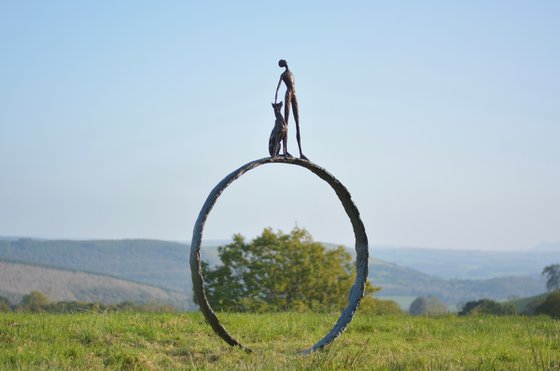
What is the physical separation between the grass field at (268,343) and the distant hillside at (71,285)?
459ft

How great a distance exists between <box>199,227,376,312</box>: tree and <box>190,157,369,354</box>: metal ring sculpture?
24.3 meters

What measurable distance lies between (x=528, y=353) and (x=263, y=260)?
30504 mm

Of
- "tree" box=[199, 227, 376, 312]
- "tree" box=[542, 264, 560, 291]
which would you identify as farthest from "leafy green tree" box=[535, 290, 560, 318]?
"tree" box=[542, 264, 560, 291]

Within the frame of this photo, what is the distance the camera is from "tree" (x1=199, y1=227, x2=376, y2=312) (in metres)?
38.8

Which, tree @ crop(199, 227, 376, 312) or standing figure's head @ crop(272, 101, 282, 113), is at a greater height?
standing figure's head @ crop(272, 101, 282, 113)

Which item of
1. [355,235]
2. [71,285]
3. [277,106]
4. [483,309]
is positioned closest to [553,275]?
[483,309]

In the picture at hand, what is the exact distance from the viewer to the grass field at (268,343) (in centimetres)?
947

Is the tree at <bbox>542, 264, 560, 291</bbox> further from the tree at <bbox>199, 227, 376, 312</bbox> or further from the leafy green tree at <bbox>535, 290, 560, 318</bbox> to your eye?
the leafy green tree at <bbox>535, 290, 560, 318</bbox>

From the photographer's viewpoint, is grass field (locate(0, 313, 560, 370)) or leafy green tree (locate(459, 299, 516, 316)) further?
leafy green tree (locate(459, 299, 516, 316))

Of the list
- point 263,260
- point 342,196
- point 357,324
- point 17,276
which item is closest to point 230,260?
point 263,260

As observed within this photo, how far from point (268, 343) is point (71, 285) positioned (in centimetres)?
15857

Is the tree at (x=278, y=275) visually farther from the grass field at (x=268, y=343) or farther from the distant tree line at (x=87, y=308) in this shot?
the grass field at (x=268, y=343)

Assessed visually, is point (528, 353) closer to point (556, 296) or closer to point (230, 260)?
point (556, 296)

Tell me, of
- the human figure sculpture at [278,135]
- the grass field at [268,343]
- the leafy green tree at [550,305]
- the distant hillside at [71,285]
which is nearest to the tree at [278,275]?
the leafy green tree at [550,305]
